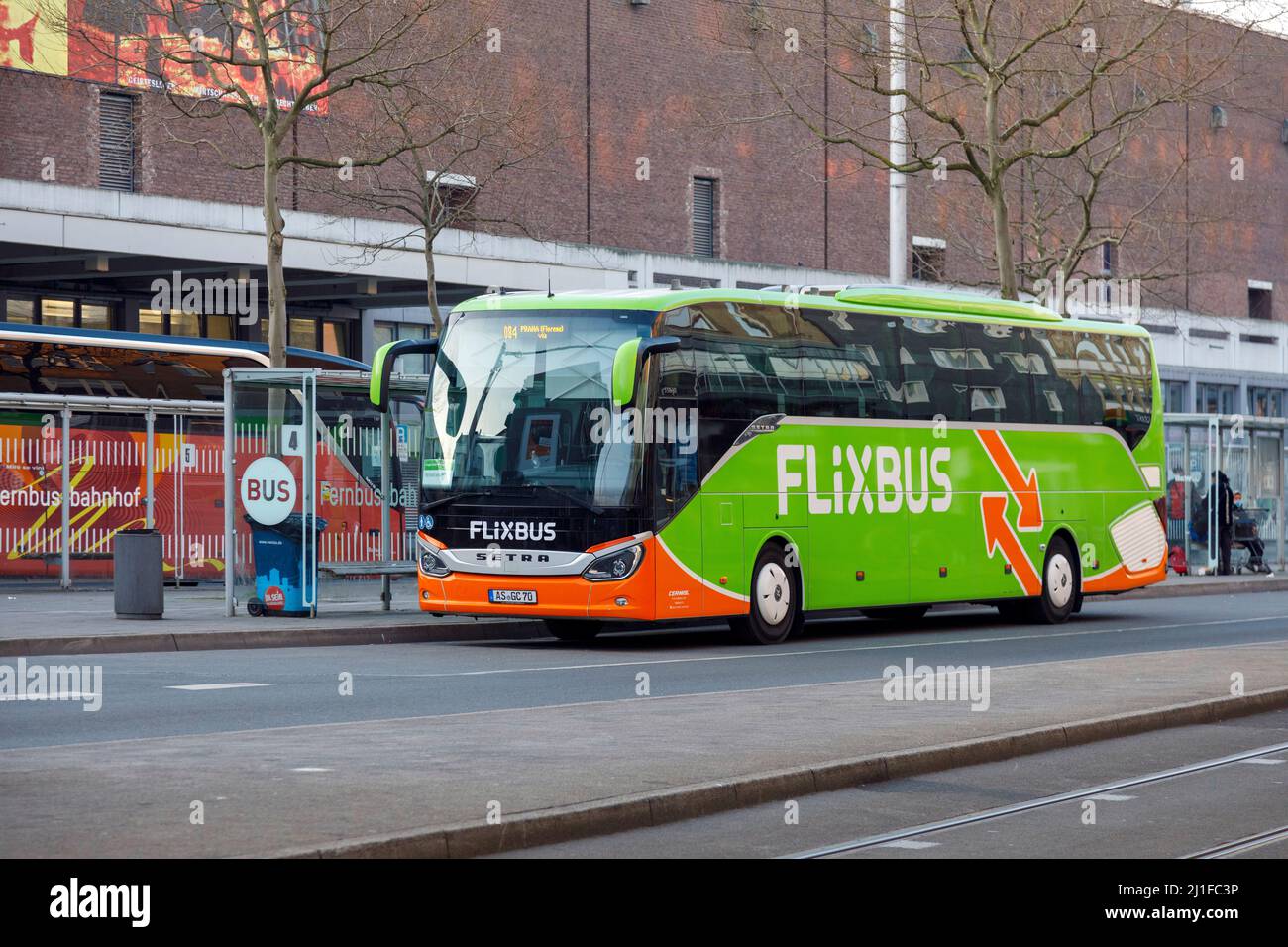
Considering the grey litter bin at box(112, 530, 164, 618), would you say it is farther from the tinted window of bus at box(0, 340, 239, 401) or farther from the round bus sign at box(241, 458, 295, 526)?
the tinted window of bus at box(0, 340, 239, 401)

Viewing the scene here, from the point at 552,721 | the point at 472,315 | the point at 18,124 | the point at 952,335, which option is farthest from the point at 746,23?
the point at 552,721

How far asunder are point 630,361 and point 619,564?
2.03m

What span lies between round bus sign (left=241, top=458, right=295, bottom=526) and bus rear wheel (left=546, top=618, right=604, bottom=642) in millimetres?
3187

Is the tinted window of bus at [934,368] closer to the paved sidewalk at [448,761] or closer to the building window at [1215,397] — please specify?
the paved sidewalk at [448,761]

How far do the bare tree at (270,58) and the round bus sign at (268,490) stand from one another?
11.2 feet

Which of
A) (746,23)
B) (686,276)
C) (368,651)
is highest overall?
(746,23)

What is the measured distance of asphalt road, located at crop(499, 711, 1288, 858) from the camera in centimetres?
870

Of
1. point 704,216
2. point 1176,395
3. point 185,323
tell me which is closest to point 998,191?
point 185,323

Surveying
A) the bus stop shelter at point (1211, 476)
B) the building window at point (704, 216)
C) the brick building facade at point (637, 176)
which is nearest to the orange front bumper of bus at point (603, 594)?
the brick building facade at point (637, 176)

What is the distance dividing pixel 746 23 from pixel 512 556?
32.1 metres

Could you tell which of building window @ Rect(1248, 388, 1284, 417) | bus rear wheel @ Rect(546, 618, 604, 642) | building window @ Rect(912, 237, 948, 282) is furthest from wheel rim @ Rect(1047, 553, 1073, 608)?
building window @ Rect(1248, 388, 1284, 417)

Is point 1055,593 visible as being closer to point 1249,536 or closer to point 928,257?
point 1249,536
